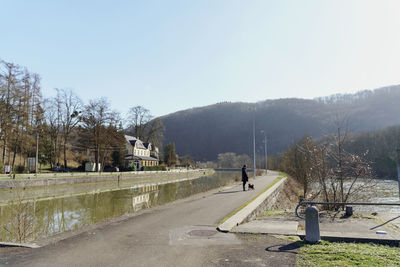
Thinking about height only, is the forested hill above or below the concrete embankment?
above

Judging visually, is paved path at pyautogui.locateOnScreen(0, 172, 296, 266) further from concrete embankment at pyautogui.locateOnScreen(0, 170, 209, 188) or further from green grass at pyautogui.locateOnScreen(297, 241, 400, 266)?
concrete embankment at pyautogui.locateOnScreen(0, 170, 209, 188)

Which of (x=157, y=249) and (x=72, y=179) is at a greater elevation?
(x=157, y=249)

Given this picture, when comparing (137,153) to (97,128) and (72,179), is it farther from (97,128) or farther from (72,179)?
(72,179)

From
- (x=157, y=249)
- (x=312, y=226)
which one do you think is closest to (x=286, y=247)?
(x=312, y=226)

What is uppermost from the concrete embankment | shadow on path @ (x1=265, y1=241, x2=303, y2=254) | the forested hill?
the forested hill

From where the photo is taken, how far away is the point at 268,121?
158750 mm

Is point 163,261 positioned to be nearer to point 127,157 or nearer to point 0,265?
point 0,265

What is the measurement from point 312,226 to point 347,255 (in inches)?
41.6

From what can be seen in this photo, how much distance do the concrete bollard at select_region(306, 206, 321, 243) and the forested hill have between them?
116848mm

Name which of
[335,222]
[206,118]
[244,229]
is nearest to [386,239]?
[335,222]

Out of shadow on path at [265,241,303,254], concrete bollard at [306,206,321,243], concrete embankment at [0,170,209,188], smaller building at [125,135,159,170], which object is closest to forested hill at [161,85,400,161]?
smaller building at [125,135,159,170]

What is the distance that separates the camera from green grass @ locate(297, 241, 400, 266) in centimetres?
511

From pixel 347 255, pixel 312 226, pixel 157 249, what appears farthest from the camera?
pixel 312 226

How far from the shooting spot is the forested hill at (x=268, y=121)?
123 meters
